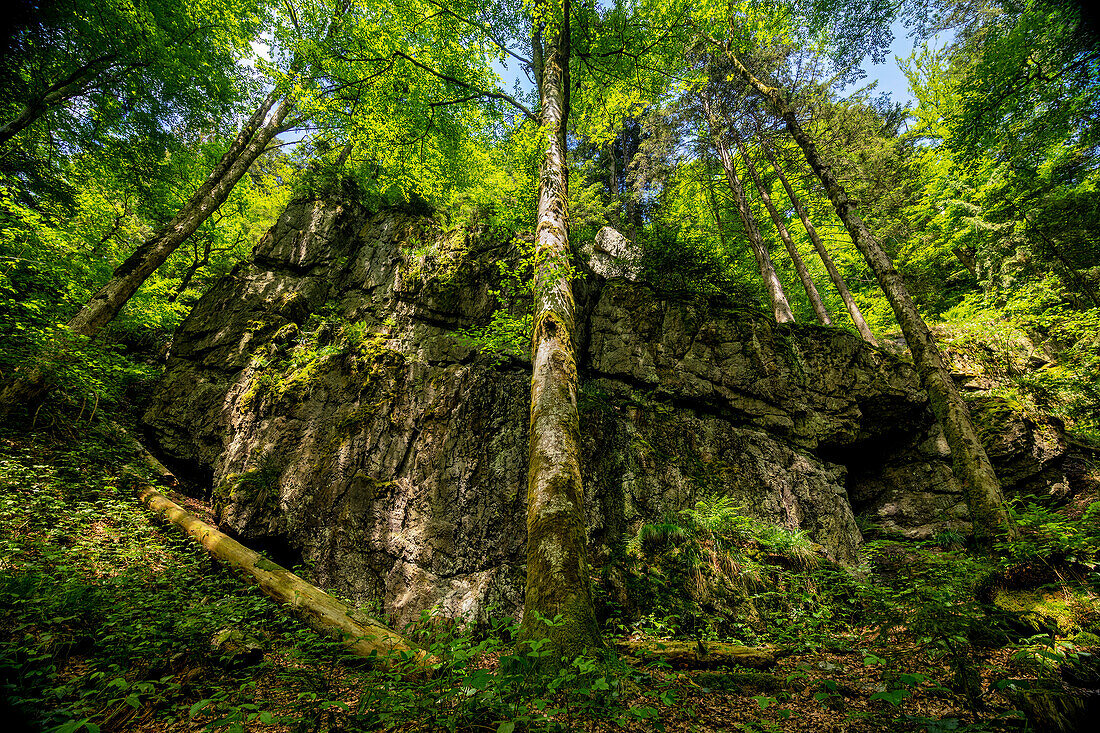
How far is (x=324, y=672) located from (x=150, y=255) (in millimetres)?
10782

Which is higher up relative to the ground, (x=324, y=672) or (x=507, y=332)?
(x=507, y=332)

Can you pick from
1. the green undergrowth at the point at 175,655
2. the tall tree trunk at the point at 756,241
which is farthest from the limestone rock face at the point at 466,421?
the tall tree trunk at the point at 756,241

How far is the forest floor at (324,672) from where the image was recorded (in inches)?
85.7

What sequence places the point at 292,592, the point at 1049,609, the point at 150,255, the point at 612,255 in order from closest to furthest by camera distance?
the point at 1049,609 < the point at 292,592 < the point at 150,255 < the point at 612,255

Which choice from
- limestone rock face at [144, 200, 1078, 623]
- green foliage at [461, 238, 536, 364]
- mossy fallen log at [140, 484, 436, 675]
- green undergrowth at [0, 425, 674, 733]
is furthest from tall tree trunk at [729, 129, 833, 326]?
mossy fallen log at [140, 484, 436, 675]

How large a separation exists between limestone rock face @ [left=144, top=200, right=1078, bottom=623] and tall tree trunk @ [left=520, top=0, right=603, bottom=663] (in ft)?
11.7

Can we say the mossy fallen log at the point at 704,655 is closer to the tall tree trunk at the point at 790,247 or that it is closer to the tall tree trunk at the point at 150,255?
the tall tree trunk at the point at 790,247

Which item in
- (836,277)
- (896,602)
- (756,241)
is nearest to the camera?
(896,602)

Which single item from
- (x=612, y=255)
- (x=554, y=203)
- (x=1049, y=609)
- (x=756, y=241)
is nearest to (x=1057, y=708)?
(x=1049, y=609)

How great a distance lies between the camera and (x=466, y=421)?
26.2 ft

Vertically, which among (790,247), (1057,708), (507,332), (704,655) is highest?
(790,247)

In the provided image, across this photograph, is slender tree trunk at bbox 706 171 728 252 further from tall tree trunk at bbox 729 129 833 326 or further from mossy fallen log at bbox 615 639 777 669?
mossy fallen log at bbox 615 639 777 669

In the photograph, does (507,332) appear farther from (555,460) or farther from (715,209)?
(715,209)

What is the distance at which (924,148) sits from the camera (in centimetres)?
1500
